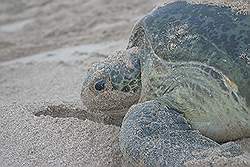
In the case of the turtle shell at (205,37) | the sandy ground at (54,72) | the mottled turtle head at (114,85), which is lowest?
the sandy ground at (54,72)

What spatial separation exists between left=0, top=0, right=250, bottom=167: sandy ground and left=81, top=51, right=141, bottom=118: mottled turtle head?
12 cm

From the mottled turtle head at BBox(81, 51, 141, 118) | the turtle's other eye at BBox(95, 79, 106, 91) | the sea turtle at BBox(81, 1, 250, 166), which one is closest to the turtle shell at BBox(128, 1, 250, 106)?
the sea turtle at BBox(81, 1, 250, 166)

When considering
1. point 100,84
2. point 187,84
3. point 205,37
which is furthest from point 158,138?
point 100,84

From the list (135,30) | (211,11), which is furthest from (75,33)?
(211,11)

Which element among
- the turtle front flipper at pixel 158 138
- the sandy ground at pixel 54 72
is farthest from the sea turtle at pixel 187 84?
the sandy ground at pixel 54 72

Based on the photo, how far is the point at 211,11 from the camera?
215 cm

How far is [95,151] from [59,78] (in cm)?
176

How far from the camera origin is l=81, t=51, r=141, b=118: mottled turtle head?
2.38 m

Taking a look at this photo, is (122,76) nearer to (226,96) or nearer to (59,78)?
(226,96)

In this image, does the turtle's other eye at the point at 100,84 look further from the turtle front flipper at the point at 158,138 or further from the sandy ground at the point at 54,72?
the turtle front flipper at the point at 158,138

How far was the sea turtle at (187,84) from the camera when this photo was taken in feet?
6.25

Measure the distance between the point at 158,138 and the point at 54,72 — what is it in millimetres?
2215

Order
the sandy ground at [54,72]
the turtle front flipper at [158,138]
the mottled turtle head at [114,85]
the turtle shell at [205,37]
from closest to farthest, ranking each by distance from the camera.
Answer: the turtle front flipper at [158,138] → the turtle shell at [205,37] → the sandy ground at [54,72] → the mottled turtle head at [114,85]

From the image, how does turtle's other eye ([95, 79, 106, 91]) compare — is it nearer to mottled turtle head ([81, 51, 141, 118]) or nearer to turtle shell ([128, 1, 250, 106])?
mottled turtle head ([81, 51, 141, 118])
